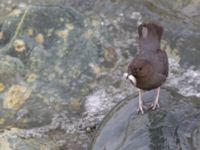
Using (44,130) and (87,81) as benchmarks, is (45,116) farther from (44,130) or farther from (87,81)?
(87,81)

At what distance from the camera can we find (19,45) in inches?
262

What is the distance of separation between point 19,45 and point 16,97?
65cm

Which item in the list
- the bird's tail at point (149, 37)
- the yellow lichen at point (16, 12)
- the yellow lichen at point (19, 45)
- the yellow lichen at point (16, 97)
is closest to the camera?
the bird's tail at point (149, 37)

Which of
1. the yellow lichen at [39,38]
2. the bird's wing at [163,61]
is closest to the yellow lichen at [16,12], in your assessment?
the yellow lichen at [39,38]

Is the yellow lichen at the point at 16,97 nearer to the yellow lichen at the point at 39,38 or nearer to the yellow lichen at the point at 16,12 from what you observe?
the yellow lichen at the point at 39,38

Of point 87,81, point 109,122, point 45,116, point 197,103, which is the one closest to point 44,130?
point 45,116

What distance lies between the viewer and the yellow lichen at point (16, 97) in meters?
6.24

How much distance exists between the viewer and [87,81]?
6.55 m

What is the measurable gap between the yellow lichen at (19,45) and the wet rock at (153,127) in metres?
1.81

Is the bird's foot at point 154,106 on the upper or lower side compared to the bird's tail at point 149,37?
lower

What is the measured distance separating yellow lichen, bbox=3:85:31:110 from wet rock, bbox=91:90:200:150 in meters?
1.44

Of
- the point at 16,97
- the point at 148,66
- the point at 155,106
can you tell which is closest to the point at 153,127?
the point at 155,106

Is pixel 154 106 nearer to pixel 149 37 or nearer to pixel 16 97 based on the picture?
pixel 149 37

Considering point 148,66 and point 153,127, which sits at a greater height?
point 148,66
